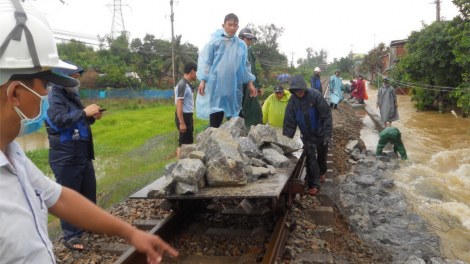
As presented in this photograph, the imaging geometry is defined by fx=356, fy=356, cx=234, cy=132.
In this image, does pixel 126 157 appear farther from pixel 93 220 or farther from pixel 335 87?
pixel 335 87

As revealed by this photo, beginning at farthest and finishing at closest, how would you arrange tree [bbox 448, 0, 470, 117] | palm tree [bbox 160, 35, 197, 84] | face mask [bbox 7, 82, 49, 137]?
1. palm tree [bbox 160, 35, 197, 84]
2. tree [bbox 448, 0, 470, 117]
3. face mask [bbox 7, 82, 49, 137]

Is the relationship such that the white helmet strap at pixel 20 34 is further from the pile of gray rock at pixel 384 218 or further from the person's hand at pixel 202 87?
the person's hand at pixel 202 87

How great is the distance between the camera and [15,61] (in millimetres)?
1120

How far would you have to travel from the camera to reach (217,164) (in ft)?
11.5

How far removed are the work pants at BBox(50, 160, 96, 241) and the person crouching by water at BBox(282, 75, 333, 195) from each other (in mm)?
2952

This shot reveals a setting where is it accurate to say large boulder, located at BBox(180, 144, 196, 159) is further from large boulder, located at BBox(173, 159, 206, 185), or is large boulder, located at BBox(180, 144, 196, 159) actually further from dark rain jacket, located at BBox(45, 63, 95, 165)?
dark rain jacket, located at BBox(45, 63, 95, 165)

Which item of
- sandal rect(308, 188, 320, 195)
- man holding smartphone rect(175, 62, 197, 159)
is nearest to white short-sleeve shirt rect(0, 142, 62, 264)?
man holding smartphone rect(175, 62, 197, 159)

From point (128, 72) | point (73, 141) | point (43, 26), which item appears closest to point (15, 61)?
point (43, 26)

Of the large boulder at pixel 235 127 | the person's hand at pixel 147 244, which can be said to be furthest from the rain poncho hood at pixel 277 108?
the person's hand at pixel 147 244

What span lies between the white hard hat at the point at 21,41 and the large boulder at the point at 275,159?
3.31 m

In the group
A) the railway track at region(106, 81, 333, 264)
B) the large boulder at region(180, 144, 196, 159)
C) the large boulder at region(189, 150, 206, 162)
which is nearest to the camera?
the railway track at region(106, 81, 333, 264)

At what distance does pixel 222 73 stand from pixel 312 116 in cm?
150

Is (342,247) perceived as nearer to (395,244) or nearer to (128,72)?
(395,244)

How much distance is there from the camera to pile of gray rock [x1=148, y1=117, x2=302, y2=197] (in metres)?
3.29
